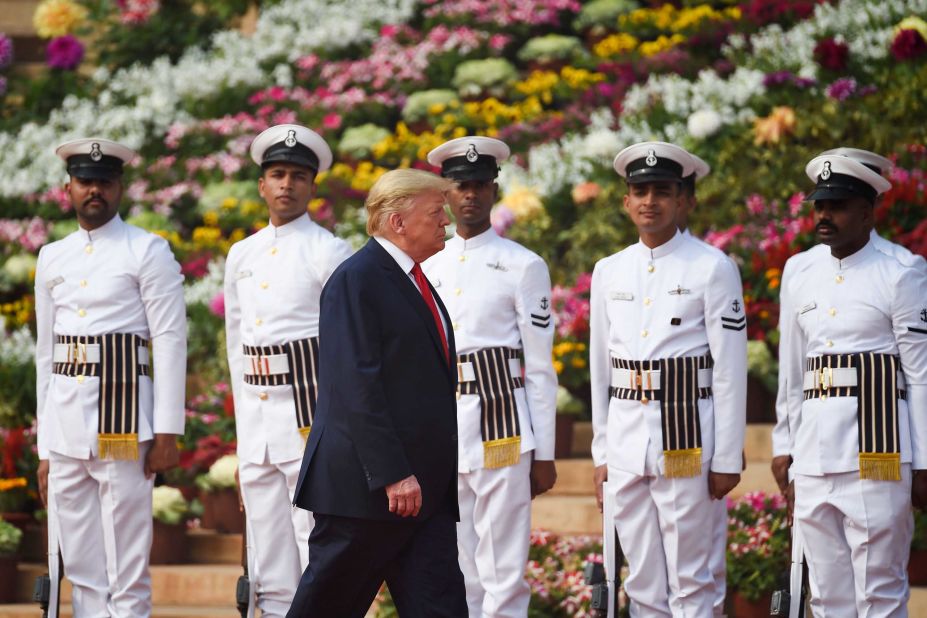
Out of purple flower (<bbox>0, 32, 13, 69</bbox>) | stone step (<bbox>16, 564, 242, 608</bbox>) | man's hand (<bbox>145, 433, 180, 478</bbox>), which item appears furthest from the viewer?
purple flower (<bbox>0, 32, 13, 69</bbox>)

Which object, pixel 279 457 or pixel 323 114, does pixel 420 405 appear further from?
pixel 323 114

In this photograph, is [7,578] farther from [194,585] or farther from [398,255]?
[398,255]

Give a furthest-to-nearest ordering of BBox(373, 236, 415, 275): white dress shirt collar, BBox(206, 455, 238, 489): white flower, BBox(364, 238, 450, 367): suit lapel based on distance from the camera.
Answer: BBox(206, 455, 238, 489): white flower → BBox(373, 236, 415, 275): white dress shirt collar → BBox(364, 238, 450, 367): suit lapel

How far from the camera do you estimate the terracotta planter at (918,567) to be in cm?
733

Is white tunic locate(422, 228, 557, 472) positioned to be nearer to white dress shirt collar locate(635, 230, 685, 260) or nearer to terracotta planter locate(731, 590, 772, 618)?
white dress shirt collar locate(635, 230, 685, 260)

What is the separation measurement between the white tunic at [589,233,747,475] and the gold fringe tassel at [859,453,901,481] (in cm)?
59

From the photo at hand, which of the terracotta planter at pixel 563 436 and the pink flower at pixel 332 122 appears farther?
the pink flower at pixel 332 122

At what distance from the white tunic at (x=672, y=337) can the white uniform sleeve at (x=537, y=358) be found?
228mm

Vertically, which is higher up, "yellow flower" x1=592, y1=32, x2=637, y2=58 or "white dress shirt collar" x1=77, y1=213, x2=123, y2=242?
"yellow flower" x1=592, y1=32, x2=637, y2=58

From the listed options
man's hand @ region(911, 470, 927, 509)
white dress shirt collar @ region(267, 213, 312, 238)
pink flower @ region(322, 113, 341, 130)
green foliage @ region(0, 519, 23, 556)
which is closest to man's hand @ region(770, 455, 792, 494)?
man's hand @ region(911, 470, 927, 509)

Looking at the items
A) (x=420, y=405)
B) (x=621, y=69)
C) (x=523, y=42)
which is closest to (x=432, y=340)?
(x=420, y=405)

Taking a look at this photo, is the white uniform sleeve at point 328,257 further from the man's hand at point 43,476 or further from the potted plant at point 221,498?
the potted plant at point 221,498

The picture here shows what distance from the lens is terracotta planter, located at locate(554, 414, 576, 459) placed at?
9.24 meters

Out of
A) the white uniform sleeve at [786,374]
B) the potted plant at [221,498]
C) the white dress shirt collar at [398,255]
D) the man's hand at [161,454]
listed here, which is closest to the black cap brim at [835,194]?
the white uniform sleeve at [786,374]
